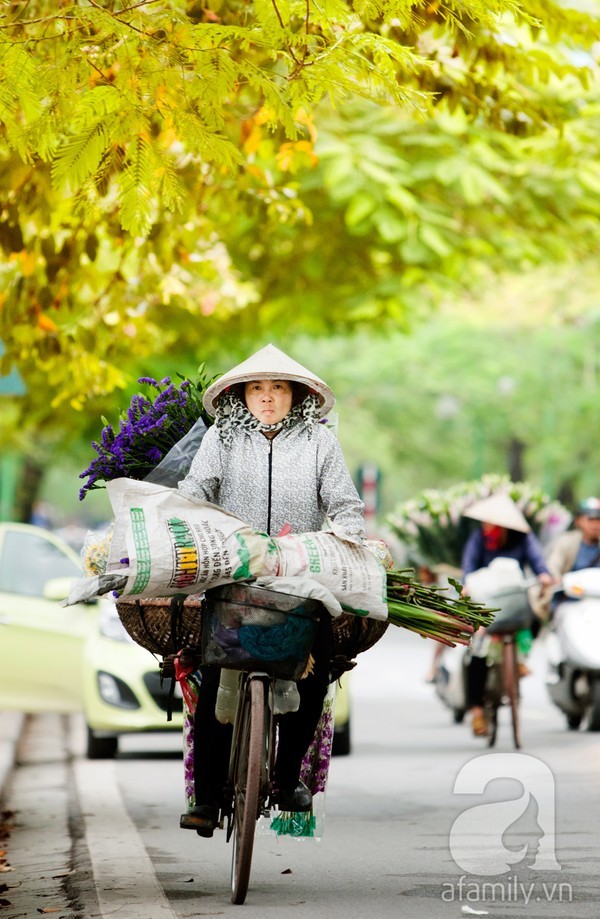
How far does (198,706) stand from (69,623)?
247 inches

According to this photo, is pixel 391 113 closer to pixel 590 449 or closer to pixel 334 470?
pixel 334 470

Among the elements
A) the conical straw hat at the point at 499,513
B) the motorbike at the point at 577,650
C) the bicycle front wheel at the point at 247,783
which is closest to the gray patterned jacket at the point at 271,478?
the bicycle front wheel at the point at 247,783

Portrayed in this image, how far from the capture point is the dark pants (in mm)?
6426

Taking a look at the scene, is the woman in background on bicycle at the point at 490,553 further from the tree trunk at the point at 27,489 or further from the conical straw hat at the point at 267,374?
the tree trunk at the point at 27,489

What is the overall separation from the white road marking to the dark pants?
463 millimetres

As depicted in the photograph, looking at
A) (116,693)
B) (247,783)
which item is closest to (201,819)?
(247,783)

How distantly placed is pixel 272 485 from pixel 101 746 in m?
6.41

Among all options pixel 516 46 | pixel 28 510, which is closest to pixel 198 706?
pixel 516 46

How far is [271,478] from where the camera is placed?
6.64 meters

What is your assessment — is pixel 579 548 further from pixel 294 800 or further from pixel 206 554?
pixel 206 554

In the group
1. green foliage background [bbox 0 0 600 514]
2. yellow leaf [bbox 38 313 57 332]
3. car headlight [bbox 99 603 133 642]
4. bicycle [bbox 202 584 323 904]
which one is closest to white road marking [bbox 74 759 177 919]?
bicycle [bbox 202 584 323 904]

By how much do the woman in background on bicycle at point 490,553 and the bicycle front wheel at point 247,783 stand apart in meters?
6.74

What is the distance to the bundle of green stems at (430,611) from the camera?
6.64 meters

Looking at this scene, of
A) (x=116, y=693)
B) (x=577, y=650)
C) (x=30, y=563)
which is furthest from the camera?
(x=577, y=650)
